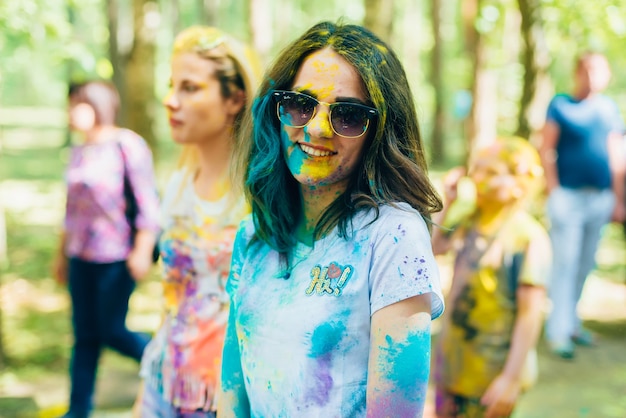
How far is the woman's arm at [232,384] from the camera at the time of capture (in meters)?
1.90

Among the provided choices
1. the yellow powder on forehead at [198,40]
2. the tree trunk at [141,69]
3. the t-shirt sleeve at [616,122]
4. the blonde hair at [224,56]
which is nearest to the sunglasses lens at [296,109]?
the blonde hair at [224,56]

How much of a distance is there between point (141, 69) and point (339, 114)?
9.02 m

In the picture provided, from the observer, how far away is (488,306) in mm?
3389

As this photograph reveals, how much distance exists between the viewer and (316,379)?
1653 millimetres

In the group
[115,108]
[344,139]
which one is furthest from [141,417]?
[115,108]

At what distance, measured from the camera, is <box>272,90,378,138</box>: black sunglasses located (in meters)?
1.73

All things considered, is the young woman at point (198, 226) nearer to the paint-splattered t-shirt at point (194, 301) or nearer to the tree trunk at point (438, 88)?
the paint-splattered t-shirt at point (194, 301)

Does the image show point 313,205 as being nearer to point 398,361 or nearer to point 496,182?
point 398,361

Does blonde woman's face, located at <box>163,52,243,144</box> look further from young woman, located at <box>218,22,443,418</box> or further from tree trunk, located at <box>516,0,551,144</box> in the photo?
tree trunk, located at <box>516,0,551,144</box>

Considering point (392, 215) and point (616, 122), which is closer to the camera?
point (392, 215)

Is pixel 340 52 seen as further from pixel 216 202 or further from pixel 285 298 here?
pixel 216 202

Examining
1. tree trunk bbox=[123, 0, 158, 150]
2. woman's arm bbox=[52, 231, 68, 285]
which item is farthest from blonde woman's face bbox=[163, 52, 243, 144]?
tree trunk bbox=[123, 0, 158, 150]

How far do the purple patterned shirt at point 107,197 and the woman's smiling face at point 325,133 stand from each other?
2.87m

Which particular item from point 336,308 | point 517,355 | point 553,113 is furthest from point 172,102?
point 553,113
